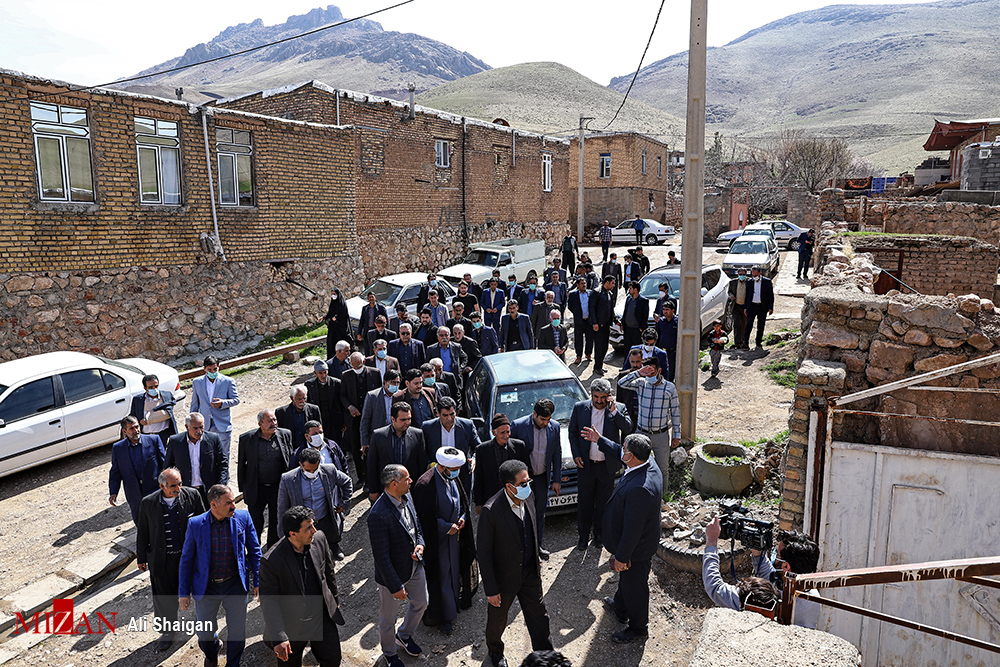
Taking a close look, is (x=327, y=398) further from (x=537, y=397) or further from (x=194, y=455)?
(x=537, y=397)

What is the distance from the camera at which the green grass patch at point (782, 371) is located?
35.4 feet

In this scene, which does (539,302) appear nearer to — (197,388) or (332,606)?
(197,388)

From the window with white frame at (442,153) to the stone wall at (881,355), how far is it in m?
18.3

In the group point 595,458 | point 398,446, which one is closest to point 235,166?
point 398,446

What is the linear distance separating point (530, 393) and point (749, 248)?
56.2 feet

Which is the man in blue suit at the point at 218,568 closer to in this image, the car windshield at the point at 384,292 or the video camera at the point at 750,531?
the video camera at the point at 750,531

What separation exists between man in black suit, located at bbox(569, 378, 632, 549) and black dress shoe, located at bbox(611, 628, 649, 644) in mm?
1324

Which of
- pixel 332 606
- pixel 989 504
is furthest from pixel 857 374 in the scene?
pixel 332 606

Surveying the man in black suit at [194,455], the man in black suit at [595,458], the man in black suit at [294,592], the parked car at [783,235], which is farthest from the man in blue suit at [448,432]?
the parked car at [783,235]

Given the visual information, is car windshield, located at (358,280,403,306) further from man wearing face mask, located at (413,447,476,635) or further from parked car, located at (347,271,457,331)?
man wearing face mask, located at (413,447,476,635)

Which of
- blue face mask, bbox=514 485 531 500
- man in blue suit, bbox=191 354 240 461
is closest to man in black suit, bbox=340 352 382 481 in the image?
man in blue suit, bbox=191 354 240 461

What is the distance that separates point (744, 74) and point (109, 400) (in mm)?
169494

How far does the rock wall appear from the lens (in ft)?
37.9

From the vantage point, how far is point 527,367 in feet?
27.4
